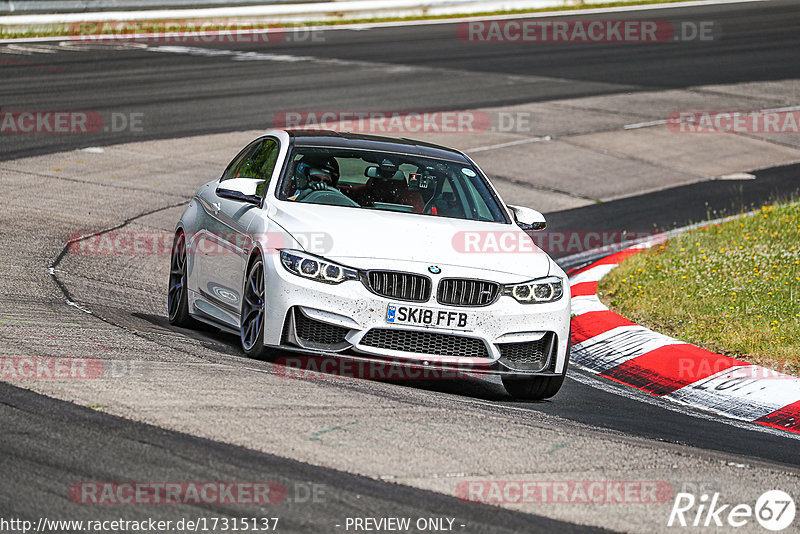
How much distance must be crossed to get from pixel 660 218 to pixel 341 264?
866 centimetres

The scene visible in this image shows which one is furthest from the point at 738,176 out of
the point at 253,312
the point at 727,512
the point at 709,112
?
the point at 727,512

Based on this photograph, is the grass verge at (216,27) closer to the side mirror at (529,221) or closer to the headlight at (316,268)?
the side mirror at (529,221)

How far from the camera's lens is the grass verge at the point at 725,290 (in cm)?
902

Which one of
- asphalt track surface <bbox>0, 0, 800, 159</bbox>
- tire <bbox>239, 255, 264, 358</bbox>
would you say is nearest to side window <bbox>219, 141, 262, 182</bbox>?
tire <bbox>239, 255, 264, 358</bbox>

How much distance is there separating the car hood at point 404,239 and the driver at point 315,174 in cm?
35

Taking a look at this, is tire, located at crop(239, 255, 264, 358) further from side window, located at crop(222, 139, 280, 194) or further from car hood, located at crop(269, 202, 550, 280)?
side window, located at crop(222, 139, 280, 194)

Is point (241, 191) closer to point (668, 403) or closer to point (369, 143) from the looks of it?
point (369, 143)

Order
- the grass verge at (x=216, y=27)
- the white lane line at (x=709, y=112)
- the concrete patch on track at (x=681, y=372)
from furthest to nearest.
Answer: the grass verge at (x=216, y=27)
the white lane line at (x=709, y=112)
the concrete patch on track at (x=681, y=372)

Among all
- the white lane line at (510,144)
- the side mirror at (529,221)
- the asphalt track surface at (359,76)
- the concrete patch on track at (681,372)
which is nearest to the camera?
the concrete patch on track at (681,372)

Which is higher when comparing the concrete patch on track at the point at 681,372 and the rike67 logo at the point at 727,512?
the rike67 logo at the point at 727,512

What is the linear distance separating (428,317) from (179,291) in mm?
2676

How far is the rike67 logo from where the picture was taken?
5023mm

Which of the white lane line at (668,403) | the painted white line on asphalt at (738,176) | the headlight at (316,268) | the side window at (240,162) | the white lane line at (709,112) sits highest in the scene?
the side window at (240,162)

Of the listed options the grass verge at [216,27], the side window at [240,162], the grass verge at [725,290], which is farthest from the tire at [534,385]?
the grass verge at [216,27]
